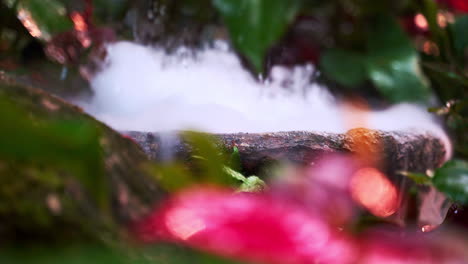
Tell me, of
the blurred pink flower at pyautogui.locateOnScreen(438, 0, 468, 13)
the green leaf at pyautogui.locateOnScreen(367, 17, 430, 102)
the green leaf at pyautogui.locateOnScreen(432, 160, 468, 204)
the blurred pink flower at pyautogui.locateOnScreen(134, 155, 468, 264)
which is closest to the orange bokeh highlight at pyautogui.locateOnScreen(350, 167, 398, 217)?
the blurred pink flower at pyautogui.locateOnScreen(134, 155, 468, 264)

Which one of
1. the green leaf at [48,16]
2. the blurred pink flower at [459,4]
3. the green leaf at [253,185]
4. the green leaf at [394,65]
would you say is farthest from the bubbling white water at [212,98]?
the blurred pink flower at [459,4]

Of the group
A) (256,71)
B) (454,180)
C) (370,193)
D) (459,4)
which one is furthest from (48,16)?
(459,4)

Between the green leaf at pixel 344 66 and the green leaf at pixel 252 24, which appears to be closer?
→ the green leaf at pixel 252 24

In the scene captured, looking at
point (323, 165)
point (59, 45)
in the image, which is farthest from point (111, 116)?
point (323, 165)

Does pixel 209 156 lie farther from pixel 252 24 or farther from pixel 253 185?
pixel 252 24

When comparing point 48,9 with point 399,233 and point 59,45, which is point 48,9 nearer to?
point 59,45

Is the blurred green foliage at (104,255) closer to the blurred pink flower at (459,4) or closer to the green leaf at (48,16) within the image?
the green leaf at (48,16)

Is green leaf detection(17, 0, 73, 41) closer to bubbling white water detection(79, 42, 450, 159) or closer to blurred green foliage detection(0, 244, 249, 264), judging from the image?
bubbling white water detection(79, 42, 450, 159)
